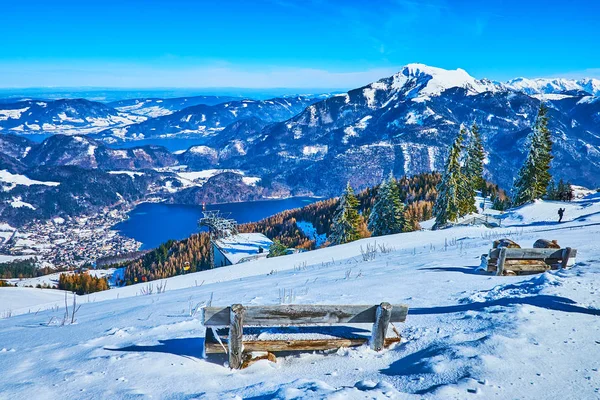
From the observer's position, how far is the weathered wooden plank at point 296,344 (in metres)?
5.78

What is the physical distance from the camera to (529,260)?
10883 mm

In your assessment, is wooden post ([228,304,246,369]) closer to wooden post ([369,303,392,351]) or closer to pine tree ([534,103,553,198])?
wooden post ([369,303,392,351])

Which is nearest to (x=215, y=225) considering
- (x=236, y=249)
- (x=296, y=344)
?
(x=236, y=249)

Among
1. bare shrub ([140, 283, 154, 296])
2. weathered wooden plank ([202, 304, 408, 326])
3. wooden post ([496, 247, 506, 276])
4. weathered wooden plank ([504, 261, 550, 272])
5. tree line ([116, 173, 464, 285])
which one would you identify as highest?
weathered wooden plank ([202, 304, 408, 326])

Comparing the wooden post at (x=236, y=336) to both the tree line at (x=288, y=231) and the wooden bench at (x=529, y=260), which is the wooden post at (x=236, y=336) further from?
the tree line at (x=288, y=231)

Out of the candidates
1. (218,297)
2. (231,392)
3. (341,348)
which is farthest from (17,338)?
(341,348)

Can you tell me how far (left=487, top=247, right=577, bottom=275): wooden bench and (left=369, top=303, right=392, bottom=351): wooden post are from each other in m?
6.13

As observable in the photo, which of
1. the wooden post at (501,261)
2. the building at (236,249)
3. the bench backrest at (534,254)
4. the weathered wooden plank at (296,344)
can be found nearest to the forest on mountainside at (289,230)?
the building at (236,249)

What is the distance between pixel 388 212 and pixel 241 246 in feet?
104

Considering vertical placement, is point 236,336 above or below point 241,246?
above

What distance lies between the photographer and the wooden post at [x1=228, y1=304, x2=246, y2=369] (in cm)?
549

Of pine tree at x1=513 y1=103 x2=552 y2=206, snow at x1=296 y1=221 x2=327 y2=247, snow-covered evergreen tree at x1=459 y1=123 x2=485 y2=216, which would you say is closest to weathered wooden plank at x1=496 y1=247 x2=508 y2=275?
snow-covered evergreen tree at x1=459 y1=123 x2=485 y2=216

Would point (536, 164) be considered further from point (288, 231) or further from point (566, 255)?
point (288, 231)

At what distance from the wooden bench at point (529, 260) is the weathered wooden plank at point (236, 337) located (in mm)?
7884
